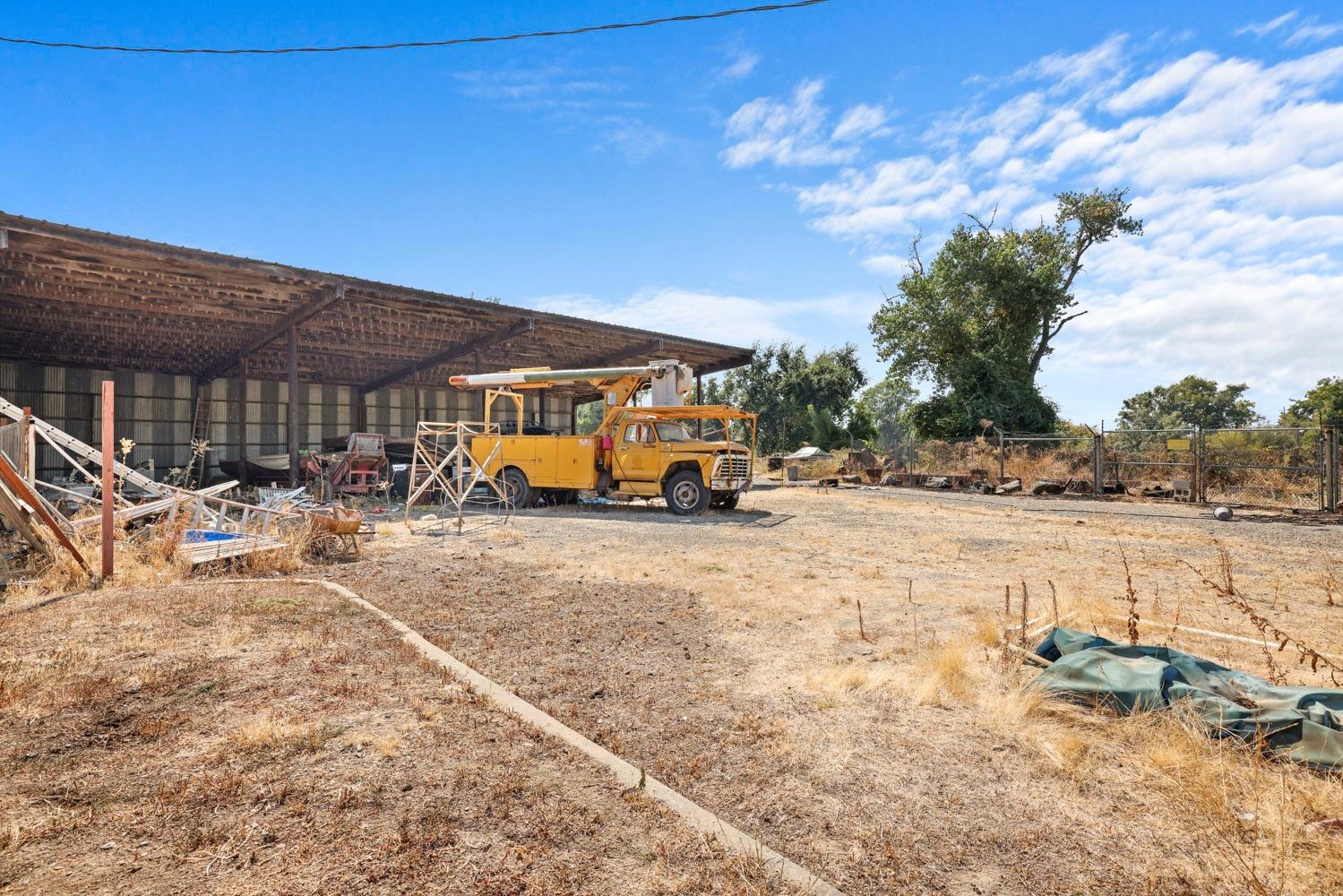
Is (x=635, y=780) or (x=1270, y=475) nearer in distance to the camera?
(x=635, y=780)

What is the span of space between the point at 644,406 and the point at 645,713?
35.8 feet

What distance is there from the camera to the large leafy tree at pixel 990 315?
1191 inches

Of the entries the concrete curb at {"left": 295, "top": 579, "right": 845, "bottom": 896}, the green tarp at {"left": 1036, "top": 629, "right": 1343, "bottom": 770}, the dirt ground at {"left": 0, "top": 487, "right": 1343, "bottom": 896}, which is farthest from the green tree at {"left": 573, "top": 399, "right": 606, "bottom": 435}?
the green tarp at {"left": 1036, "top": 629, "right": 1343, "bottom": 770}

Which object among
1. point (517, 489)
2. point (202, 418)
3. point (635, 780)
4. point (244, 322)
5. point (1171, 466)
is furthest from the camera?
point (202, 418)

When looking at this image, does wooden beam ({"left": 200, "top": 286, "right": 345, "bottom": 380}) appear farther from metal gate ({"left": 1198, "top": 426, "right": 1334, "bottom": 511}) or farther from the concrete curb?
metal gate ({"left": 1198, "top": 426, "right": 1334, "bottom": 511})

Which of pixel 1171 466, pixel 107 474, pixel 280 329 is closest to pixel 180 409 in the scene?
pixel 280 329

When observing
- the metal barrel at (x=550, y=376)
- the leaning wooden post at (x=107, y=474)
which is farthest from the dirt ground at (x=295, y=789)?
the metal barrel at (x=550, y=376)

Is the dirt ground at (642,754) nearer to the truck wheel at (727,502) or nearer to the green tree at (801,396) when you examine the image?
the truck wheel at (727,502)

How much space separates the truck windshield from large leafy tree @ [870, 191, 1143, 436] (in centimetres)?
1983

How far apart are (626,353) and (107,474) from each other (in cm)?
1935

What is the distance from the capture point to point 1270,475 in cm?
1652

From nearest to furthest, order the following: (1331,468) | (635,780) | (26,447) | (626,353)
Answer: (635,780) < (26,447) < (1331,468) < (626,353)

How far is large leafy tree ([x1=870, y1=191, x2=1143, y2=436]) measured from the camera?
30250mm

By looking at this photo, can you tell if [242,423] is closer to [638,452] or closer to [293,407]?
[293,407]
